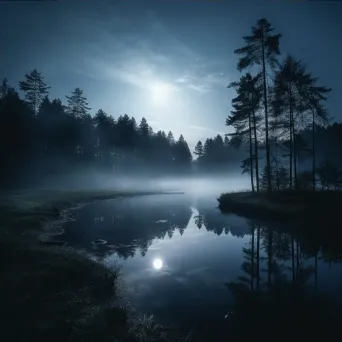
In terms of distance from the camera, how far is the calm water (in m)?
8.85

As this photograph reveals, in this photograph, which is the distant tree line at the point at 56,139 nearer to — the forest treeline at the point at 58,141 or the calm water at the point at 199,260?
the forest treeline at the point at 58,141

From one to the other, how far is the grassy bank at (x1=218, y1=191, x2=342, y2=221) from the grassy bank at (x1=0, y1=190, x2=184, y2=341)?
1775 centimetres

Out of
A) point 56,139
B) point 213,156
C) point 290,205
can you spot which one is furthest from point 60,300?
point 213,156

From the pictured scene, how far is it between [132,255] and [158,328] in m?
7.75

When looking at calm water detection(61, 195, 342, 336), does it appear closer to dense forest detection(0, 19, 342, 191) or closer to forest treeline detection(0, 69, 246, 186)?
dense forest detection(0, 19, 342, 191)

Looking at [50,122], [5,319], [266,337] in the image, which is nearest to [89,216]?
[5,319]

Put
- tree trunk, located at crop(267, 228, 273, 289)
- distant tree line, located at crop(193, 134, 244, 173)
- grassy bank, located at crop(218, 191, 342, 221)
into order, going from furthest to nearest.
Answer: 1. distant tree line, located at crop(193, 134, 244, 173)
2. grassy bank, located at crop(218, 191, 342, 221)
3. tree trunk, located at crop(267, 228, 273, 289)

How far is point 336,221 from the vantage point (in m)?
19.3

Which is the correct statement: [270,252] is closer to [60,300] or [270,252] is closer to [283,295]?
[283,295]

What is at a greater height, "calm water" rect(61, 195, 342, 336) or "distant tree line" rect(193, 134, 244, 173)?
"distant tree line" rect(193, 134, 244, 173)

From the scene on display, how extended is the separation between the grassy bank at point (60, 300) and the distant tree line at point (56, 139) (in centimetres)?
3928

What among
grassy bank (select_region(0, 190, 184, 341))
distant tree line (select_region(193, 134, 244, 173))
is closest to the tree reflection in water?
grassy bank (select_region(0, 190, 184, 341))

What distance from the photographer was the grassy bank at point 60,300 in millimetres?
6089

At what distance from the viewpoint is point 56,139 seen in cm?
5575
